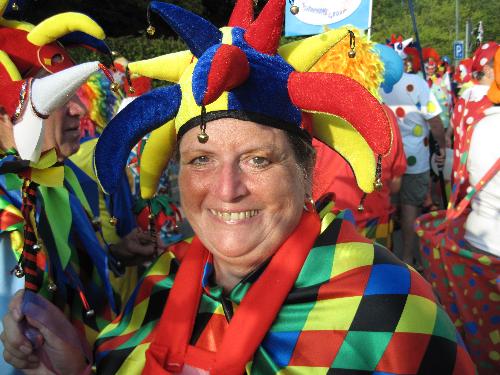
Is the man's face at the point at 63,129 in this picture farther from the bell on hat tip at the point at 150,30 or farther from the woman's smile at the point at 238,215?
the woman's smile at the point at 238,215

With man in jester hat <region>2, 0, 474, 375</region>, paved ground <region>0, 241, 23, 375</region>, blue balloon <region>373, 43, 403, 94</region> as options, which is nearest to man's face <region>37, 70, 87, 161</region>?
paved ground <region>0, 241, 23, 375</region>

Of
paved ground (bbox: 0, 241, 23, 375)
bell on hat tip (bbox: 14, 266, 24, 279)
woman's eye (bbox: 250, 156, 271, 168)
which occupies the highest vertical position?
woman's eye (bbox: 250, 156, 271, 168)

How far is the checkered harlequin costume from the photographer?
1337 millimetres

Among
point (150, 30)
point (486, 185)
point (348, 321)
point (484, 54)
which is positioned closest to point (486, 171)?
point (486, 185)

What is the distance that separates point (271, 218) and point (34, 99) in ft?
2.71

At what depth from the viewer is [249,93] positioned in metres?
1.38

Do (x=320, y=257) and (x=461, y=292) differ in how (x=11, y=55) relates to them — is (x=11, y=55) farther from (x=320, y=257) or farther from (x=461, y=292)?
(x=461, y=292)

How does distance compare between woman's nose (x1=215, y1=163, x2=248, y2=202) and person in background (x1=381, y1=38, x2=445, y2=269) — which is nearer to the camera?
woman's nose (x1=215, y1=163, x2=248, y2=202)

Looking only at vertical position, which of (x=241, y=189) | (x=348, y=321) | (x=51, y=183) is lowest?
(x=348, y=321)

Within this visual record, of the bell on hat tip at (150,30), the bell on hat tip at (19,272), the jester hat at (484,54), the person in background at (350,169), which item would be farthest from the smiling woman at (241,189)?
the jester hat at (484,54)

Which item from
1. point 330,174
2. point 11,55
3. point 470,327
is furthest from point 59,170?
point 470,327

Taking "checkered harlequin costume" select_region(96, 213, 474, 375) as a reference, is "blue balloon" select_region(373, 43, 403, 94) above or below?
above

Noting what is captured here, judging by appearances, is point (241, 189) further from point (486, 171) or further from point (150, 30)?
point (486, 171)

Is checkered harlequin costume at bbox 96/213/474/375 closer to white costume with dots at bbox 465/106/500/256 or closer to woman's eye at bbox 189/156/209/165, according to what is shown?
woman's eye at bbox 189/156/209/165
